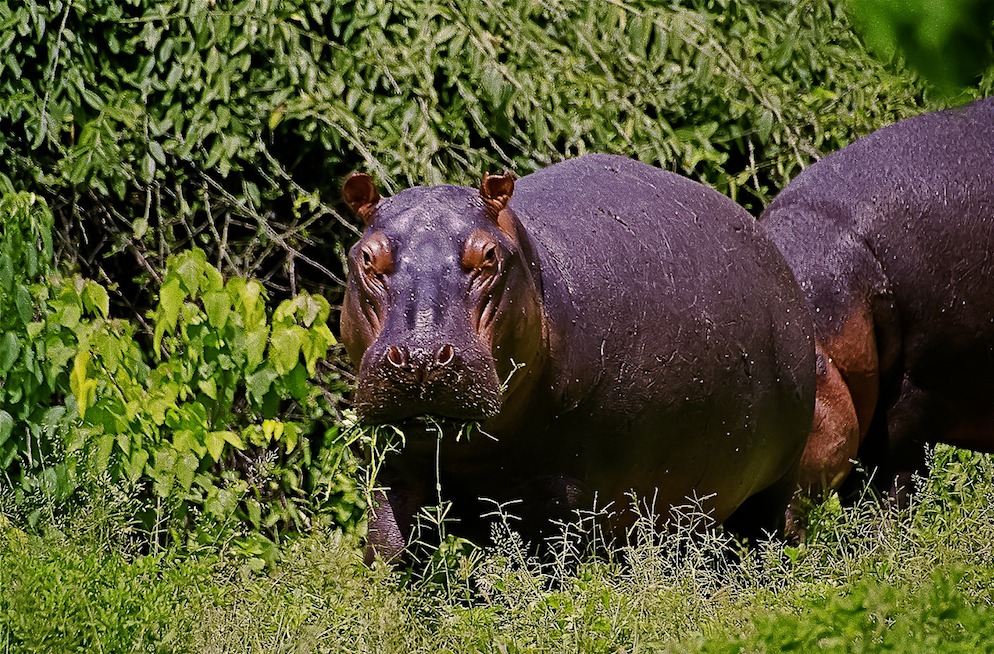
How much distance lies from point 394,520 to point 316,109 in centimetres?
240

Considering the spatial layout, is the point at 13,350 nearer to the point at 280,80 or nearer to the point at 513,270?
the point at 280,80

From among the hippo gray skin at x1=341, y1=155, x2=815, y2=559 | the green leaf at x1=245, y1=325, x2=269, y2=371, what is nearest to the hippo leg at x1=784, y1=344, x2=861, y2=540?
the hippo gray skin at x1=341, y1=155, x2=815, y2=559

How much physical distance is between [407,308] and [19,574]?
1.02 metres

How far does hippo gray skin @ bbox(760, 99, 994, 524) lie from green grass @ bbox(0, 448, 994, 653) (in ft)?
3.54

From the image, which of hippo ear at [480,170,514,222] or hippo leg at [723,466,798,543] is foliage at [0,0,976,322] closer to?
hippo leg at [723,466,798,543]

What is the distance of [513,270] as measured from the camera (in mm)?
4043

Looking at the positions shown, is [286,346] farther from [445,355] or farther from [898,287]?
[898,287]

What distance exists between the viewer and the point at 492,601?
418 centimetres

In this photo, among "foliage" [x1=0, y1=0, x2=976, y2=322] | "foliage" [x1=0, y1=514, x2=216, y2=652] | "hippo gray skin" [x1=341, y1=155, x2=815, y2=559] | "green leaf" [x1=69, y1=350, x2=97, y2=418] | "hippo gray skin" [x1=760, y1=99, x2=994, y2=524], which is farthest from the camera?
"foliage" [x1=0, y1=0, x2=976, y2=322]

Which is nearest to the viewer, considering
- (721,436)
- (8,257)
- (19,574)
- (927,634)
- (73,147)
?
(927,634)

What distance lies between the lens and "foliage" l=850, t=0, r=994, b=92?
229 cm

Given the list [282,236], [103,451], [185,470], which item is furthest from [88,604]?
[282,236]

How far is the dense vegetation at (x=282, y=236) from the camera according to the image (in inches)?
166

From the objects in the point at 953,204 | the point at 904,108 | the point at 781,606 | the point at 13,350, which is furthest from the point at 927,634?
the point at 904,108
